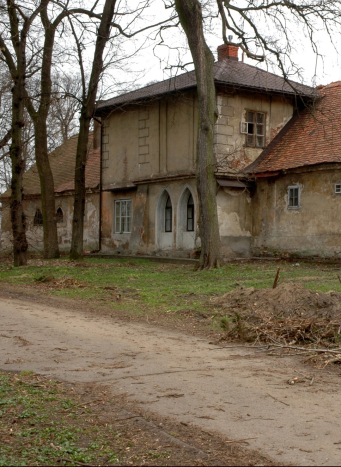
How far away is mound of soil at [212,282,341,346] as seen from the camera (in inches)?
337

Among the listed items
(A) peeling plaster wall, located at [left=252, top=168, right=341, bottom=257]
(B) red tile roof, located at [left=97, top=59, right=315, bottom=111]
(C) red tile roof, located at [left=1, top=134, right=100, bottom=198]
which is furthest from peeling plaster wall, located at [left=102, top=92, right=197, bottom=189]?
(A) peeling plaster wall, located at [left=252, top=168, right=341, bottom=257]

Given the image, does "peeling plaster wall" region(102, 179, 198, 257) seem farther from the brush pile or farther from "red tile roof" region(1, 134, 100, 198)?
the brush pile

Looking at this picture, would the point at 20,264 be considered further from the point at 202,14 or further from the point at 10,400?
the point at 10,400

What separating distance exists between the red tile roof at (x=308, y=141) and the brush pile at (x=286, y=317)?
37.8 feet

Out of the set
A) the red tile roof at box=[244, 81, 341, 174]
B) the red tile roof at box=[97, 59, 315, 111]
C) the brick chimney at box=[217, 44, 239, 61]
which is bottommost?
the red tile roof at box=[244, 81, 341, 174]

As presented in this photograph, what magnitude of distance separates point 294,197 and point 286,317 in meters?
14.0

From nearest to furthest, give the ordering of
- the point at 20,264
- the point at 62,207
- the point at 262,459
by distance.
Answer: the point at 262,459 → the point at 20,264 → the point at 62,207

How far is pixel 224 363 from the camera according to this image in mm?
7281

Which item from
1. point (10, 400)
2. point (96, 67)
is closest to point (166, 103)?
point (96, 67)

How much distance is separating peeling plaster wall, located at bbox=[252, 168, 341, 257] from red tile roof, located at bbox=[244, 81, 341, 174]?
507mm

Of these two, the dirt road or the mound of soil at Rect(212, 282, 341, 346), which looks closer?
the dirt road

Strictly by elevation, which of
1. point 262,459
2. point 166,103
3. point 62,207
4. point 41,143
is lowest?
point 262,459

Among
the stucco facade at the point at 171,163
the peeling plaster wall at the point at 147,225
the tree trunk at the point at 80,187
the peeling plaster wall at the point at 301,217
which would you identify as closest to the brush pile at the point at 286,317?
the peeling plaster wall at the point at 301,217

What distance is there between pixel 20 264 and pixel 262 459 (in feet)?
59.6
